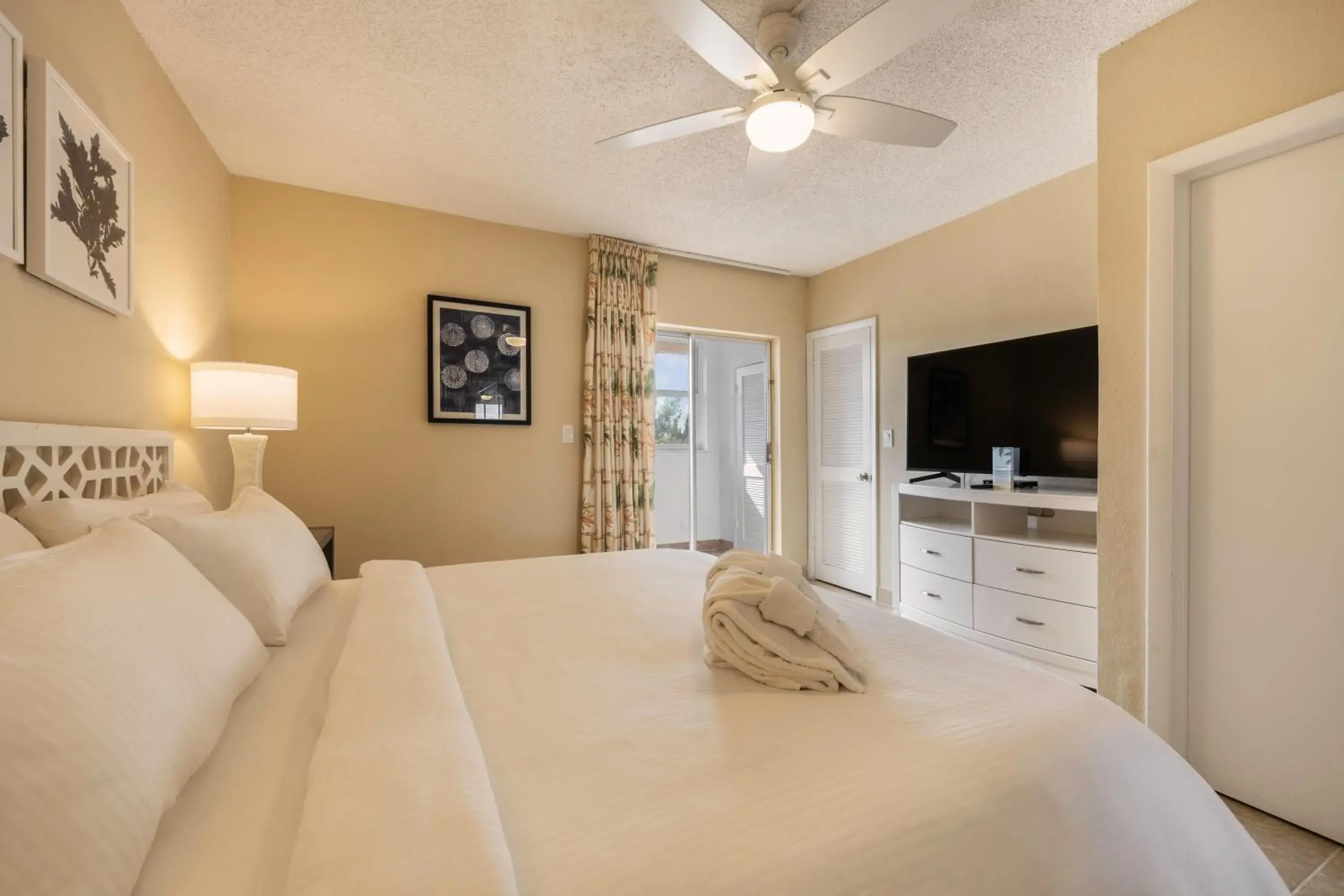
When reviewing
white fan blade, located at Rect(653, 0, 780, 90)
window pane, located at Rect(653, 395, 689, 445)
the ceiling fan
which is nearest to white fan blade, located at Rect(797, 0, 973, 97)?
the ceiling fan

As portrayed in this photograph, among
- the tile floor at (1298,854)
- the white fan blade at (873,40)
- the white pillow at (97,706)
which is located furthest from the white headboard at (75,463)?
the tile floor at (1298,854)

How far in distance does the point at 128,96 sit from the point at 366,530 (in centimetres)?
209

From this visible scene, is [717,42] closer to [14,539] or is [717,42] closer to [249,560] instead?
[249,560]

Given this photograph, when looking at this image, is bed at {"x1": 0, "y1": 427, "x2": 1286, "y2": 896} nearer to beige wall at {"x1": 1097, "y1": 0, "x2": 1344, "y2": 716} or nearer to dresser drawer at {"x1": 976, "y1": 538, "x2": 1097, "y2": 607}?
beige wall at {"x1": 1097, "y1": 0, "x2": 1344, "y2": 716}

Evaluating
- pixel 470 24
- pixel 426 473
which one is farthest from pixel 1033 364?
pixel 426 473

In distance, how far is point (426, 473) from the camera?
3.34 metres

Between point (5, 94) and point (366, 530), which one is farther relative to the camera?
point (366, 530)

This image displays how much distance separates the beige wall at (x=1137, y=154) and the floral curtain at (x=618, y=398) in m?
2.54

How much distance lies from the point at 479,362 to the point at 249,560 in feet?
7.49

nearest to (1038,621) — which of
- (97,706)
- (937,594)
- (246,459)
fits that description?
(937,594)

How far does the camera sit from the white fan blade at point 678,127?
187 cm

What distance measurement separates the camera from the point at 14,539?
1.04 m

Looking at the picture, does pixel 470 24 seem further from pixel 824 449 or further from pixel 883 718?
pixel 824 449

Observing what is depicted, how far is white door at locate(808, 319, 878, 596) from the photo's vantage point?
411 cm
